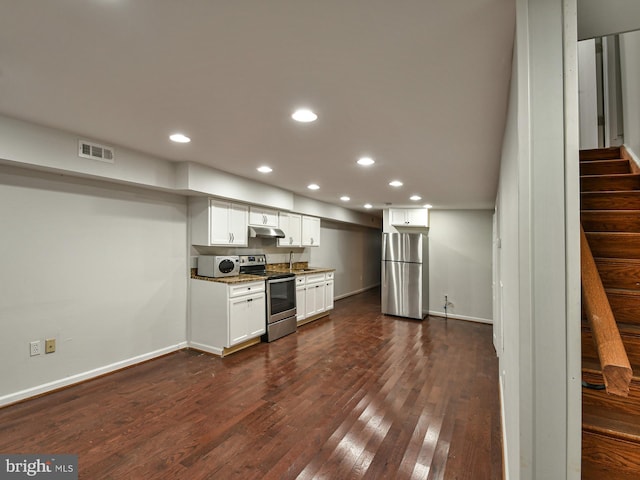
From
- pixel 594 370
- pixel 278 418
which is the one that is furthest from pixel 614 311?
pixel 278 418

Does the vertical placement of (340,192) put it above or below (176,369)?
above

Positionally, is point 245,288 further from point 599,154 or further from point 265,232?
point 599,154

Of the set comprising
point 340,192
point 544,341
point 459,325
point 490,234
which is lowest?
point 459,325

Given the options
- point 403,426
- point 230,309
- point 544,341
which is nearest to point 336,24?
point 544,341

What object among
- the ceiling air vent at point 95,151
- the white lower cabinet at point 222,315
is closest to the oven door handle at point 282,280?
the white lower cabinet at point 222,315

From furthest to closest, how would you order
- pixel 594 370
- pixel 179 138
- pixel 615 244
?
1. pixel 179 138
2. pixel 615 244
3. pixel 594 370

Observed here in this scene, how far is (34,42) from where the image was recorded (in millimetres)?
1389

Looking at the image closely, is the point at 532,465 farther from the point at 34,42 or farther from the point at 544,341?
the point at 34,42

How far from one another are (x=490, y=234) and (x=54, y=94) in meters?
6.68

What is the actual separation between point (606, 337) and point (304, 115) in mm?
1924

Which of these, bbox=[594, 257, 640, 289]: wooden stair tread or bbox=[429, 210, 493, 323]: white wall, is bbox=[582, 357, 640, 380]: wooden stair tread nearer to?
bbox=[594, 257, 640, 289]: wooden stair tread

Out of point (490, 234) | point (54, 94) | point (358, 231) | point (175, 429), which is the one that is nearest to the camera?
point (54, 94)

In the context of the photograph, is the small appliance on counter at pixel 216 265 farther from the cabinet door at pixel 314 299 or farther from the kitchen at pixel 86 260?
the cabinet door at pixel 314 299

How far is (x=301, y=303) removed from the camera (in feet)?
17.5
